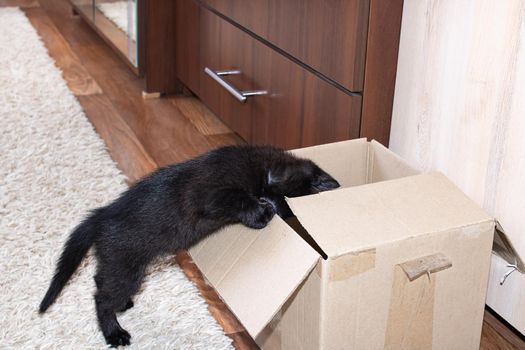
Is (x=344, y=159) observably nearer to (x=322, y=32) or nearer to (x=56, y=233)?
→ (x=322, y=32)

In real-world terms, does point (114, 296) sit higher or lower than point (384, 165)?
lower

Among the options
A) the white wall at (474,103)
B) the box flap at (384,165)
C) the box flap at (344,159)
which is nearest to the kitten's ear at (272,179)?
the box flap at (344,159)

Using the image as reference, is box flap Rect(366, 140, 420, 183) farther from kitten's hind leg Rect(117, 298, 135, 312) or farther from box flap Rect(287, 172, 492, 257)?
kitten's hind leg Rect(117, 298, 135, 312)

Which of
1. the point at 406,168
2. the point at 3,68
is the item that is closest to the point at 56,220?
the point at 406,168

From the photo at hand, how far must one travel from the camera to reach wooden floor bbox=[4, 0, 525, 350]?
62.9 inches

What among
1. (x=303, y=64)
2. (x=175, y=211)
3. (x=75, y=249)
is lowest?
(x=75, y=249)

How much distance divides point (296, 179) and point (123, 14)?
1.79 metres

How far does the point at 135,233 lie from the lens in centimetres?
141

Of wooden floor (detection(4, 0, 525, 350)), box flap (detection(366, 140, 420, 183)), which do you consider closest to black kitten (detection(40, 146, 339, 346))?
box flap (detection(366, 140, 420, 183))

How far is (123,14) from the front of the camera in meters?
3.02

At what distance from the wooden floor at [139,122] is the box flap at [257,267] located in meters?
0.22

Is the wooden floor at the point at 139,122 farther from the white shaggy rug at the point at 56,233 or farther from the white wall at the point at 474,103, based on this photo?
the white wall at the point at 474,103

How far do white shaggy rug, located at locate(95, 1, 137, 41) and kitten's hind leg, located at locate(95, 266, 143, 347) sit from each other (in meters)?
1.59

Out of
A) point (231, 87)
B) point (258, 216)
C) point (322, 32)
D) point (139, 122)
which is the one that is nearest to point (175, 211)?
point (258, 216)
